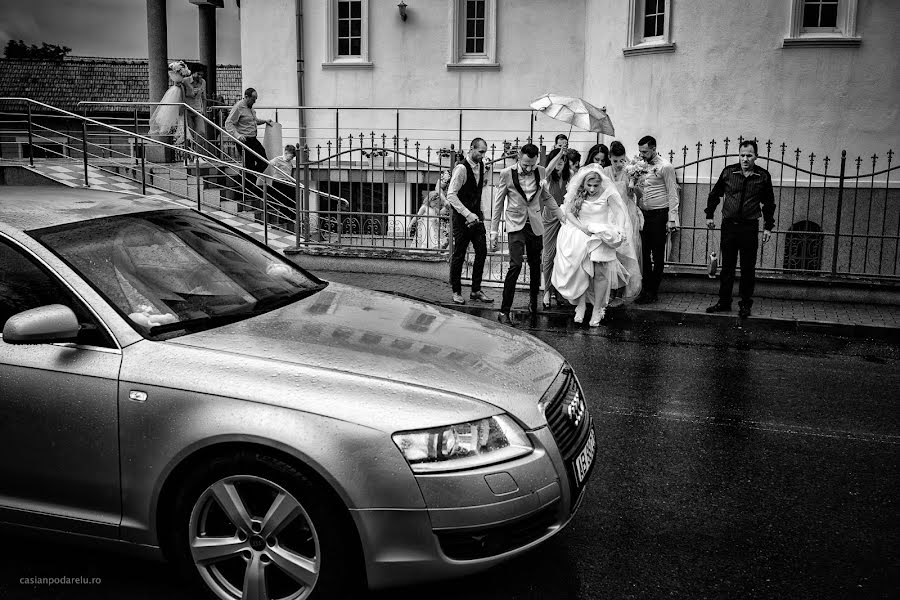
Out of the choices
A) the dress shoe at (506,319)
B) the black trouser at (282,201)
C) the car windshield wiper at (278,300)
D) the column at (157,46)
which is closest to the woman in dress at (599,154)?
the dress shoe at (506,319)

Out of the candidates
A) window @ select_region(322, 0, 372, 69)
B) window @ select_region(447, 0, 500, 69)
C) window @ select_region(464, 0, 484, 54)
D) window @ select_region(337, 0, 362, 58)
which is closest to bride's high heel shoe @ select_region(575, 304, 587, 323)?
window @ select_region(447, 0, 500, 69)

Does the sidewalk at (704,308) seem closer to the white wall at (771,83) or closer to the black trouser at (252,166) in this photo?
the white wall at (771,83)

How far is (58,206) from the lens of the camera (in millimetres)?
4344

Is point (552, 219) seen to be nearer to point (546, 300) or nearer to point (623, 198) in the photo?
point (623, 198)

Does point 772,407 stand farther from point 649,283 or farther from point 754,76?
point 754,76

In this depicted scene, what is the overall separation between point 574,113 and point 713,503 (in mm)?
8334

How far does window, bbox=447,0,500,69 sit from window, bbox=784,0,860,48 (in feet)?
21.3

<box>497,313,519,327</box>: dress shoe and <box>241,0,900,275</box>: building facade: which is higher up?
<box>241,0,900,275</box>: building facade

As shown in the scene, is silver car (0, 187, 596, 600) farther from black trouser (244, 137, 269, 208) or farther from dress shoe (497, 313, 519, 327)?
black trouser (244, 137, 269, 208)

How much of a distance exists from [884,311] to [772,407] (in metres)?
5.08

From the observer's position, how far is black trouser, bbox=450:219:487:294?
11.0 metres

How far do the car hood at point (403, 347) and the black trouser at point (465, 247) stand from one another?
A: 6445 millimetres

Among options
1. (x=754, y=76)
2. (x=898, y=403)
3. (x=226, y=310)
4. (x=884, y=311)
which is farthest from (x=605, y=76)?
(x=226, y=310)

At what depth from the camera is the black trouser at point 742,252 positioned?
1066 cm
